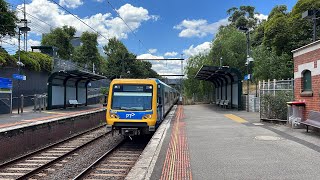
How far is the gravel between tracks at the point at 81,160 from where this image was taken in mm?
10195

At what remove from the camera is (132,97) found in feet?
47.5

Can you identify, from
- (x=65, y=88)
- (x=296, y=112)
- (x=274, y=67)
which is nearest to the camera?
(x=296, y=112)

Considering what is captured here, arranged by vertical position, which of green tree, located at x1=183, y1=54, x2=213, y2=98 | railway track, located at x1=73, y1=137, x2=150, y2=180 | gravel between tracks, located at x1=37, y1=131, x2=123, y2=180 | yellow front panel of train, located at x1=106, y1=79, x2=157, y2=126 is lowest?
gravel between tracks, located at x1=37, y1=131, x2=123, y2=180

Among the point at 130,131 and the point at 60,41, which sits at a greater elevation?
the point at 60,41

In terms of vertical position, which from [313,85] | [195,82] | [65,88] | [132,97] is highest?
[195,82]

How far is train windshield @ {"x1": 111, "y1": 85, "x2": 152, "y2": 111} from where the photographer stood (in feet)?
47.0

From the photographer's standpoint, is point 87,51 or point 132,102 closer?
point 132,102

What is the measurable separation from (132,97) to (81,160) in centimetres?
340

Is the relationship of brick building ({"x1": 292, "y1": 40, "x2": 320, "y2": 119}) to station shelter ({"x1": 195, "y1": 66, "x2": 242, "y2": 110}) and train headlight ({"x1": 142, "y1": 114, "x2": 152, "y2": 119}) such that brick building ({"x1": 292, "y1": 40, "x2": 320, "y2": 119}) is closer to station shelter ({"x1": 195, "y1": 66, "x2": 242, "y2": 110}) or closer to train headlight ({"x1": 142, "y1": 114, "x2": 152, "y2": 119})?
train headlight ({"x1": 142, "y1": 114, "x2": 152, "y2": 119})

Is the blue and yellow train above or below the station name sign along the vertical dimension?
below

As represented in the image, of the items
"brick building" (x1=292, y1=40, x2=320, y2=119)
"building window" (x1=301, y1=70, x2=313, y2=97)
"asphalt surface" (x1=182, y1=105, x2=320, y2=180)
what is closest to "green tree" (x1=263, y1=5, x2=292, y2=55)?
"brick building" (x1=292, y1=40, x2=320, y2=119)

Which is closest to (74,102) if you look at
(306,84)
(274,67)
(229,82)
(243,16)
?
(229,82)

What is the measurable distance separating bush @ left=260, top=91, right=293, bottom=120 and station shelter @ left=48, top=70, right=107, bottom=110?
14.6 meters

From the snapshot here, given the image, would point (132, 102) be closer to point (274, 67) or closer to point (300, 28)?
point (300, 28)
